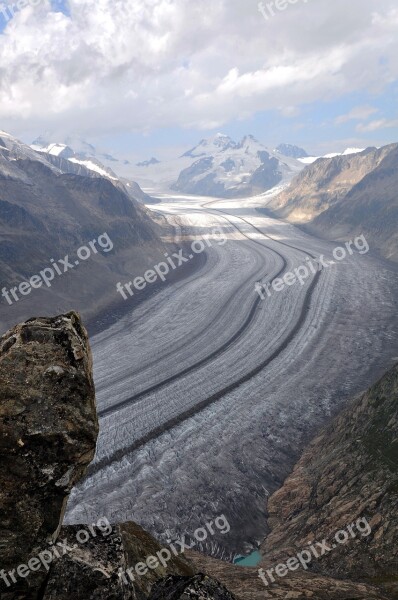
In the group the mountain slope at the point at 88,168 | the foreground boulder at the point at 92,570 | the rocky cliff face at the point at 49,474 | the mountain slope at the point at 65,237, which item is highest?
the mountain slope at the point at 88,168

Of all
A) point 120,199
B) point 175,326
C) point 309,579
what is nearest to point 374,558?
point 309,579

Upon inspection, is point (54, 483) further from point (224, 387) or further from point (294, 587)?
point (224, 387)

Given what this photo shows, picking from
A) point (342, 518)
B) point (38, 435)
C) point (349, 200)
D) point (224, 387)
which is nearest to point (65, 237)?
point (224, 387)

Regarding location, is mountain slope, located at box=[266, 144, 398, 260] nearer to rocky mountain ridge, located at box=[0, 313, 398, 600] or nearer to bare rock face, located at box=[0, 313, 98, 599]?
rocky mountain ridge, located at box=[0, 313, 398, 600]

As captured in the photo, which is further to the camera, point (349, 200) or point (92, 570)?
point (349, 200)

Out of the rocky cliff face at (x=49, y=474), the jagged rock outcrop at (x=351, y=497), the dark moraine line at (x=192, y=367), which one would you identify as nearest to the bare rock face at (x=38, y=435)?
the rocky cliff face at (x=49, y=474)

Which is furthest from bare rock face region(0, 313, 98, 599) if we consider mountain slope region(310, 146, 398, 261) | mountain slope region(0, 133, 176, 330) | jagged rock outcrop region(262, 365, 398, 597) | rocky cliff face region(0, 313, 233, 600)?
mountain slope region(310, 146, 398, 261)

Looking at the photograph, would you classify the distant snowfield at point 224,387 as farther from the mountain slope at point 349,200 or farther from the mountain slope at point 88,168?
the mountain slope at point 88,168
